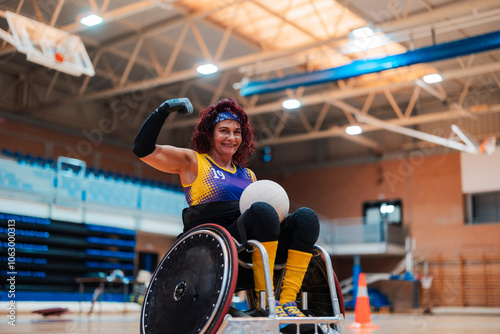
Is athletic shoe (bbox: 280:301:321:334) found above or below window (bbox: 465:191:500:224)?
below

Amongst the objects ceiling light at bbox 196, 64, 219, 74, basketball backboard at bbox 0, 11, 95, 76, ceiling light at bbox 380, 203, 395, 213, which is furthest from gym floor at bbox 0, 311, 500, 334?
ceiling light at bbox 380, 203, 395, 213

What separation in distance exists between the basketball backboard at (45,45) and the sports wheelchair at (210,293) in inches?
320

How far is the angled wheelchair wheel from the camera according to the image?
8.20 feet

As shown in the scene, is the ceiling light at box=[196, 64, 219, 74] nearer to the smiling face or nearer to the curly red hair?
the curly red hair

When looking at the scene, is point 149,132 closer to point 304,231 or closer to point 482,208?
point 304,231

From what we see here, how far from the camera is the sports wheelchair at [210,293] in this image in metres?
2.47

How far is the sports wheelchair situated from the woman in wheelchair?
0.35 ft

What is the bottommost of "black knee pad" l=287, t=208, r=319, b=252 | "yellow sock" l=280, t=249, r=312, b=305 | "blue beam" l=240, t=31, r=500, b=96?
"yellow sock" l=280, t=249, r=312, b=305

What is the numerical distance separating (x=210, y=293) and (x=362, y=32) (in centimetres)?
1014

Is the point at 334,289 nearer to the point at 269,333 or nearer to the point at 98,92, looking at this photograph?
the point at 269,333

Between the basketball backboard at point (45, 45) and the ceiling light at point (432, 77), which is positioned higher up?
the ceiling light at point (432, 77)

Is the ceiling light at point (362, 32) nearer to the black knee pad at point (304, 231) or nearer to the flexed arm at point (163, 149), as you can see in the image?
the flexed arm at point (163, 149)

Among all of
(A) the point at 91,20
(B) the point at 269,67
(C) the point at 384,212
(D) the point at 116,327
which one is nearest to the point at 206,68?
(B) the point at 269,67

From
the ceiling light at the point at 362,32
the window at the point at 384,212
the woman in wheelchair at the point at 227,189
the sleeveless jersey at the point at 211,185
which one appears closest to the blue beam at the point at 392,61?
the ceiling light at the point at 362,32
